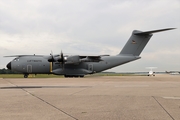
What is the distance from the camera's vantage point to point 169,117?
5.16 meters

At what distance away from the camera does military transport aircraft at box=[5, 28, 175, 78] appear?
37.3m

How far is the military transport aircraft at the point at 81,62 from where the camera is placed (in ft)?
122

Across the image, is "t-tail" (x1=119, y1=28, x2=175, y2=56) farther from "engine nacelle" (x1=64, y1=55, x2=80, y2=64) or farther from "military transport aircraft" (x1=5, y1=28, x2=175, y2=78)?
"engine nacelle" (x1=64, y1=55, x2=80, y2=64)

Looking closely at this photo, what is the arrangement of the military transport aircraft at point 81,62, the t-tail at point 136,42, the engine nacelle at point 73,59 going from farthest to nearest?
the t-tail at point 136,42
the military transport aircraft at point 81,62
the engine nacelle at point 73,59

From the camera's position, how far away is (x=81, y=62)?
38.2 metres

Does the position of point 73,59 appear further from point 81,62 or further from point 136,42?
point 136,42

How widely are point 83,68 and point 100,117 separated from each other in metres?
33.9

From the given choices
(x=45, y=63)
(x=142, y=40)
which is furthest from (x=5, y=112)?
(x=142, y=40)

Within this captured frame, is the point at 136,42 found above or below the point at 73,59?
above

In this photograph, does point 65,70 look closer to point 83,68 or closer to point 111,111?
point 83,68

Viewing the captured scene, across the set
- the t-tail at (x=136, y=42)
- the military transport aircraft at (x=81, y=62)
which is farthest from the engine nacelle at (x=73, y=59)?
the t-tail at (x=136, y=42)

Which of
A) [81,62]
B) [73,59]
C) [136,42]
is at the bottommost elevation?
[81,62]

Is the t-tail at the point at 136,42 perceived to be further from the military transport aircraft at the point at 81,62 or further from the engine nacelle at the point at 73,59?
the engine nacelle at the point at 73,59

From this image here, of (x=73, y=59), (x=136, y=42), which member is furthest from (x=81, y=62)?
(x=136, y=42)
